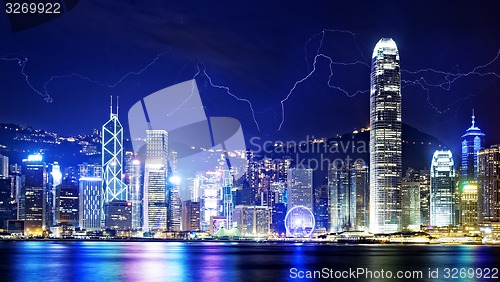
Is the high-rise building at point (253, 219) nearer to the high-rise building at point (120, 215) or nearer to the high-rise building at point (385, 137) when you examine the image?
the high-rise building at point (385, 137)

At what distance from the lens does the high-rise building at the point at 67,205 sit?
164375 mm

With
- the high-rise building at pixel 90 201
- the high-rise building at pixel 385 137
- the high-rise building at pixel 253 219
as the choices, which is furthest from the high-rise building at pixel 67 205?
the high-rise building at pixel 385 137

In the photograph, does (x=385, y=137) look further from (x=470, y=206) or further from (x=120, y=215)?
(x=120, y=215)

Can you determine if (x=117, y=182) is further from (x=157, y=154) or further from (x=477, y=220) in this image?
(x=477, y=220)

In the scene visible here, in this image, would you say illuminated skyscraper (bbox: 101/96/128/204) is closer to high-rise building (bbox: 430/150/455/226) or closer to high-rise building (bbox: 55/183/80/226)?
high-rise building (bbox: 55/183/80/226)

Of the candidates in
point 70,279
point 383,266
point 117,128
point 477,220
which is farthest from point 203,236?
point 70,279

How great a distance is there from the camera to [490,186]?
147m

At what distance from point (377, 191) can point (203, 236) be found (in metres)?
37.1

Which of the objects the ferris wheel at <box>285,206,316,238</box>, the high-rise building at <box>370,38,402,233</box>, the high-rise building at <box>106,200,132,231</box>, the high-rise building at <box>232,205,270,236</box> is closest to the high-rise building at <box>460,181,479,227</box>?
the high-rise building at <box>370,38,402,233</box>

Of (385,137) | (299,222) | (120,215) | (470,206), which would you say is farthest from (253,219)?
(470,206)

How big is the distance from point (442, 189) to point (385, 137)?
21.3m

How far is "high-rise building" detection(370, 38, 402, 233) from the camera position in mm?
145250

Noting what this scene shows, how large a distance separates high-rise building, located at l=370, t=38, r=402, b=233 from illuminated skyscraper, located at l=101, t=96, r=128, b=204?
53.7 m

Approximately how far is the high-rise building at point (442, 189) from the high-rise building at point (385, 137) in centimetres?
1246
